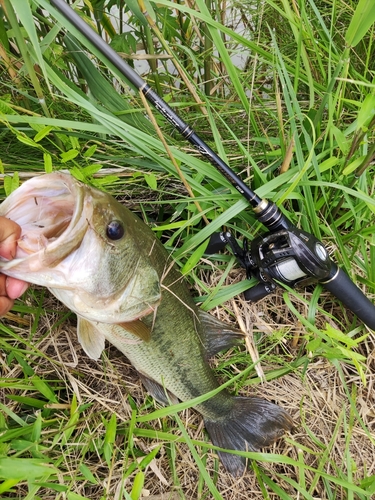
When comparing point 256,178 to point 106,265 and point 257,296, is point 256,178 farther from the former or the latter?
point 106,265

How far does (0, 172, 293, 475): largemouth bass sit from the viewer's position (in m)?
1.42

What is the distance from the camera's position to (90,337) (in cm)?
187

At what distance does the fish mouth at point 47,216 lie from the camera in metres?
1.38

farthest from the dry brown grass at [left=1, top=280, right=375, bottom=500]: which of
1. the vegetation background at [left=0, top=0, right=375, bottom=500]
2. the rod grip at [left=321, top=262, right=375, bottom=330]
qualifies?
the rod grip at [left=321, top=262, right=375, bottom=330]

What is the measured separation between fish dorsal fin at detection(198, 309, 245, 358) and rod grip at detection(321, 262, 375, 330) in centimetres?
55

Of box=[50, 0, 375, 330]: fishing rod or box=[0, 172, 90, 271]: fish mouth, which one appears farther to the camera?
box=[50, 0, 375, 330]: fishing rod

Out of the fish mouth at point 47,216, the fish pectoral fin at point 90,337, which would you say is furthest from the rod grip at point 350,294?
the fish mouth at point 47,216

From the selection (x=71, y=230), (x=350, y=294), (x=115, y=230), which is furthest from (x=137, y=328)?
(x=350, y=294)

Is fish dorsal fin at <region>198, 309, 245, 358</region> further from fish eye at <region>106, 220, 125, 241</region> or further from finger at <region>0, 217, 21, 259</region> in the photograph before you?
finger at <region>0, 217, 21, 259</region>

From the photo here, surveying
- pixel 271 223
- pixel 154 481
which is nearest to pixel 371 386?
pixel 271 223

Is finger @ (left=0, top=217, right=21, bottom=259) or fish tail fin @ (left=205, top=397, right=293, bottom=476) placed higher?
finger @ (left=0, top=217, right=21, bottom=259)

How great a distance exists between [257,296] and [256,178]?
0.64 metres

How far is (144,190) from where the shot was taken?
221 cm

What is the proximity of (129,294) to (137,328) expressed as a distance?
180mm
